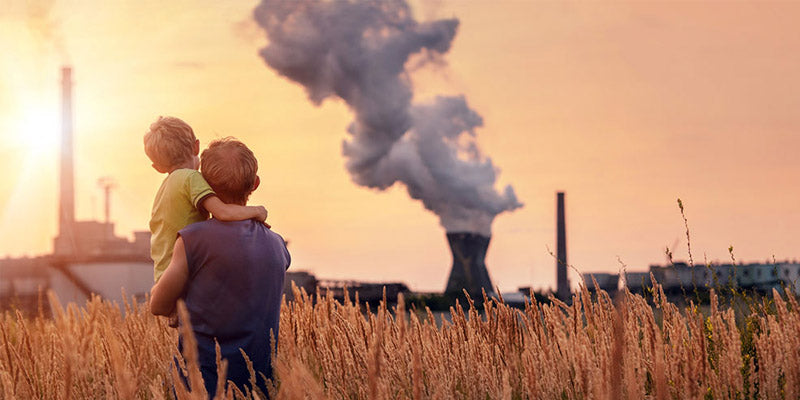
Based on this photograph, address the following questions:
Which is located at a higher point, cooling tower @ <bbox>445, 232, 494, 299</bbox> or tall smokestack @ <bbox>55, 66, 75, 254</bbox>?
tall smokestack @ <bbox>55, 66, 75, 254</bbox>

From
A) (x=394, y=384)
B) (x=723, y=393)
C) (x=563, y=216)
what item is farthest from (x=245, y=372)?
(x=563, y=216)

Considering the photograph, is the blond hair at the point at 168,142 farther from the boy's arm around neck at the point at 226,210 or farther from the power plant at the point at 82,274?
the power plant at the point at 82,274

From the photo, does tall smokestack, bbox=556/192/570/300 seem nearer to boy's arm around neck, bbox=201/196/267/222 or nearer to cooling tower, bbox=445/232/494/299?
cooling tower, bbox=445/232/494/299

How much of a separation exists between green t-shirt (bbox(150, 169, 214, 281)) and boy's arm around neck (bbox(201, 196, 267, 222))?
4 centimetres

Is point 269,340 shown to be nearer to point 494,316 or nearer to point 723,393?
point 494,316

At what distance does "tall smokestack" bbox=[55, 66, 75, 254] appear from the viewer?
36781mm

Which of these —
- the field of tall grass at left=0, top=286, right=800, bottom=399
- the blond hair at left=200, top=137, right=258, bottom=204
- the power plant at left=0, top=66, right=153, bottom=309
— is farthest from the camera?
the power plant at left=0, top=66, right=153, bottom=309

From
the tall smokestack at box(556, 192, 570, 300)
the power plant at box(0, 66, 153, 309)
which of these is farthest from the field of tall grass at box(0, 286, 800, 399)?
the tall smokestack at box(556, 192, 570, 300)

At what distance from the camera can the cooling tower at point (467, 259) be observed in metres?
35.4

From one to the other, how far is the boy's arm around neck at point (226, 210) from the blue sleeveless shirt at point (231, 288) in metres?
0.04

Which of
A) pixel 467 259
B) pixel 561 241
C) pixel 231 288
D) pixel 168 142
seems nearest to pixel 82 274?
pixel 467 259

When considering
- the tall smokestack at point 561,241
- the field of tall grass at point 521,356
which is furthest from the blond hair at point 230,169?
the tall smokestack at point 561,241

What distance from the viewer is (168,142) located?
3723mm

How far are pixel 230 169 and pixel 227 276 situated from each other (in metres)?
0.49
